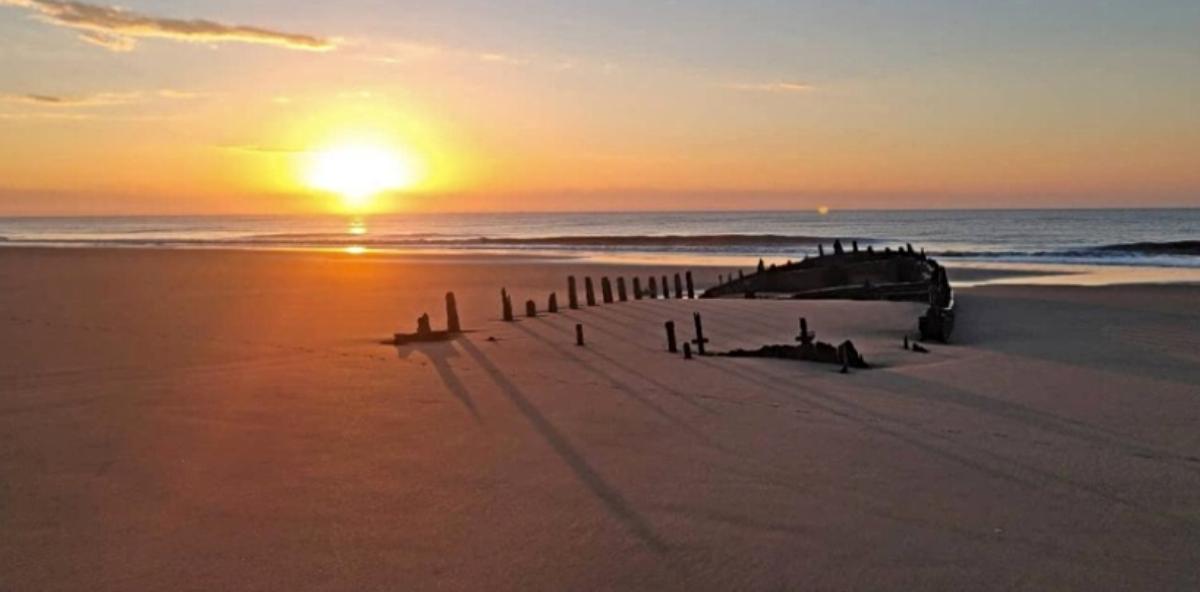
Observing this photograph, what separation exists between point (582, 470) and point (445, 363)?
624cm

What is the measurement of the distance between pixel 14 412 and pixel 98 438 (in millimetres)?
2046

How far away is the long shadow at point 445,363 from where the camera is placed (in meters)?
10.7

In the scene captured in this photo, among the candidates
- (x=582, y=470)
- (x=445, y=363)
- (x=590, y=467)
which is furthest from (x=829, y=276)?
(x=582, y=470)

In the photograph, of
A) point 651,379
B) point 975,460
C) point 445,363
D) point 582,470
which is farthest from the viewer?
point 445,363

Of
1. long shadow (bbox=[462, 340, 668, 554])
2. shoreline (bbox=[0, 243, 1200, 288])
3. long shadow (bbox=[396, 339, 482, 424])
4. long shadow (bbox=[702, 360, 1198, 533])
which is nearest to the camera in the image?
long shadow (bbox=[462, 340, 668, 554])

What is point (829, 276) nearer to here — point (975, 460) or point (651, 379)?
point (651, 379)

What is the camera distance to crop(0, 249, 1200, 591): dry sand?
573 cm

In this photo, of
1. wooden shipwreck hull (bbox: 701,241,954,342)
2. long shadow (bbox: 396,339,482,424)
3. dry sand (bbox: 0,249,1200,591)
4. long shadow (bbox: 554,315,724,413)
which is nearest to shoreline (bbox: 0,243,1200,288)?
wooden shipwreck hull (bbox: 701,241,954,342)

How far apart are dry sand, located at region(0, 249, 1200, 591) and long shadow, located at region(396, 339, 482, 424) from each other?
0.08m

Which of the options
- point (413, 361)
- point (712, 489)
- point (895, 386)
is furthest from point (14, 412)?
point (895, 386)

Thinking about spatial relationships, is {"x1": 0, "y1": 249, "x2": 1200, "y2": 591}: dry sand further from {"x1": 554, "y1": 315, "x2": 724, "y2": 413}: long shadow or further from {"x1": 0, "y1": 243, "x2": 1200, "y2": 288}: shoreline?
{"x1": 0, "y1": 243, "x2": 1200, "y2": 288}: shoreline

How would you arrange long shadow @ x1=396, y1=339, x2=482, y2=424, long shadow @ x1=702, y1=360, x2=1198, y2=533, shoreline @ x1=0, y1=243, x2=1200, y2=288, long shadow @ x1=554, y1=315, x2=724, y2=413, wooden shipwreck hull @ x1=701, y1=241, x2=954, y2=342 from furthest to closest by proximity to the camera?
shoreline @ x1=0, y1=243, x2=1200, y2=288 < wooden shipwreck hull @ x1=701, y1=241, x2=954, y2=342 < long shadow @ x1=396, y1=339, x2=482, y2=424 < long shadow @ x1=554, y1=315, x2=724, y2=413 < long shadow @ x1=702, y1=360, x2=1198, y2=533

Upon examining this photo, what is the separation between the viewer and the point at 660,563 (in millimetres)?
5742

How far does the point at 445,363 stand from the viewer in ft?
44.8
